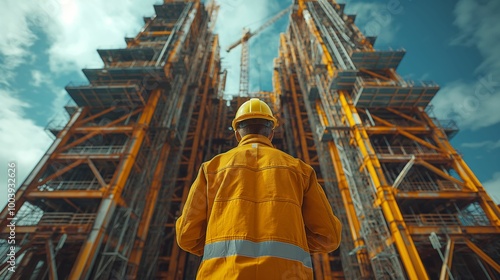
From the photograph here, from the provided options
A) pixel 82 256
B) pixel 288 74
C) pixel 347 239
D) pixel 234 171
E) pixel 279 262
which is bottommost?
pixel 279 262

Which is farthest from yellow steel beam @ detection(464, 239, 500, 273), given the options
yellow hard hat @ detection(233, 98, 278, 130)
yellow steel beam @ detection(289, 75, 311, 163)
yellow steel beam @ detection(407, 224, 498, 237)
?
yellow hard hat @ detection(233, 98, 278, 130)

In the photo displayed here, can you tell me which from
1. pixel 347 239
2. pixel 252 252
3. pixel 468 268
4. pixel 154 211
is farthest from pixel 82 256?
pixel 468 268

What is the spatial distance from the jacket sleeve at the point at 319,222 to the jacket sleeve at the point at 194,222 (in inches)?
36.4

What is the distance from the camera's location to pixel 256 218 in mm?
1783

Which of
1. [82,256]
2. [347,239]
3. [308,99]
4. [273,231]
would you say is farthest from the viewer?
[308,99]

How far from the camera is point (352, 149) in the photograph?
14.8 metres

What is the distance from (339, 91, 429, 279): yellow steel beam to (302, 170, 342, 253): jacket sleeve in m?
9.94

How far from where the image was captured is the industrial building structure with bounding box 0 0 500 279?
10.2 m

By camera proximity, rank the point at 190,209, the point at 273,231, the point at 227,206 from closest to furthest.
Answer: the point at 273,231 < the point at 227,206 < the point at 190,209

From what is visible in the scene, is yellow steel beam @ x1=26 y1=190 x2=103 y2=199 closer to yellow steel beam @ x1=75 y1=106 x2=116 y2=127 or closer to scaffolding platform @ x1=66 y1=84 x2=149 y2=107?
yellow steel beam @ x1=75 y1=106 x2=116 y2=127

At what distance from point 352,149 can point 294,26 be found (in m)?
23.2

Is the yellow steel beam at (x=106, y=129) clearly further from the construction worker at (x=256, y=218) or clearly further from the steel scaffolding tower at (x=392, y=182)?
the construction worker at (x=256, y=218)

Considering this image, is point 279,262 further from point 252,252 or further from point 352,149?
point 352,149

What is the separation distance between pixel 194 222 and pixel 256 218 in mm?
539
